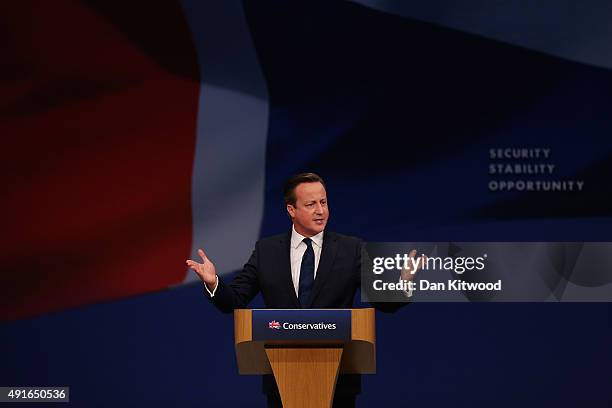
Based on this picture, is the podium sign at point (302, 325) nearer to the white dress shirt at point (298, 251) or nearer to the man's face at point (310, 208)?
the white dress shirt at point (298, 251)

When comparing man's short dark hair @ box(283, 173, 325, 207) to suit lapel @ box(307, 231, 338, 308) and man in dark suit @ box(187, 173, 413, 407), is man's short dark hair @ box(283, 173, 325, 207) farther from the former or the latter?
suit lapel @ box(307, 231, 338, 308)

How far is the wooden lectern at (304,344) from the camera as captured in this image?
3100 mm

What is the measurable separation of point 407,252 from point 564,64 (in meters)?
1.61

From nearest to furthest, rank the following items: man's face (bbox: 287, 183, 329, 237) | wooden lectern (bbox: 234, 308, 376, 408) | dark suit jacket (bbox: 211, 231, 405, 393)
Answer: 1. wooden lectern (bbox: 234, 308, 376, 408)
2. dark suit jacket (bbox: 211, 231, 405, 393)
3. man's face (bbox: 287, 183, 329, 237)

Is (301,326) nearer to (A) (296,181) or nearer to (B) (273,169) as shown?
(A) (296,181)

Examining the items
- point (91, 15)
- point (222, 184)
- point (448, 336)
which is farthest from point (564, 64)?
point (91, 15)

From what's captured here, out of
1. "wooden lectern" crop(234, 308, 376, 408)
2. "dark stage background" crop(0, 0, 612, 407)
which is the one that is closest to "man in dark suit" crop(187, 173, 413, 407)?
"wooden lectern" crop(234, 308, 376, 408)

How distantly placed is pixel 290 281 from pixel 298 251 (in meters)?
0.15

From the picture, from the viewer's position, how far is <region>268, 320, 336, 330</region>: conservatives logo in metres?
3.10

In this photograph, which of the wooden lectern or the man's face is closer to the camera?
the wooden lectern

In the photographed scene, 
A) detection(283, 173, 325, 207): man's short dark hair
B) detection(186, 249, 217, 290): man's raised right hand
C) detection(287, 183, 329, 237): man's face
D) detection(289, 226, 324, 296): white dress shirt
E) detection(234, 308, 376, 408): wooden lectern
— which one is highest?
detection(283, 173, 325, 207): man's short dark hair

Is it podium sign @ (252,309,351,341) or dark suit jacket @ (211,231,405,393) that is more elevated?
dark suit jacket @ (211,231,405,393)

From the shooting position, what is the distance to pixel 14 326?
5.74 metres

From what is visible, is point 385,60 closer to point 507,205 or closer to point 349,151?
point 349,151
